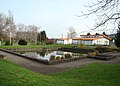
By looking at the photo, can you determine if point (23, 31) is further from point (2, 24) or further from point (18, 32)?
point (2, 24)

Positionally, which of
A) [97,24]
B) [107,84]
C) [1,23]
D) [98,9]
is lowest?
[107,84]

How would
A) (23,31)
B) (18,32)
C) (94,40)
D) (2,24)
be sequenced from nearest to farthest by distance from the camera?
(2,24)
(94,40)
(18,32)
(23,31)

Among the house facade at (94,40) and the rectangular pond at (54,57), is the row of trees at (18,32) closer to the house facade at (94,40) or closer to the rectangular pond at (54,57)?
the house facade at (94,40)

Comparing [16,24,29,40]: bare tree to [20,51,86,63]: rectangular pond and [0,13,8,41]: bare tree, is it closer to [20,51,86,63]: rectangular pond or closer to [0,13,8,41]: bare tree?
[0,13,8,41]: bare tree

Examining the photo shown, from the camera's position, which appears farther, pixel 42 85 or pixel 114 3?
pixel 42 85

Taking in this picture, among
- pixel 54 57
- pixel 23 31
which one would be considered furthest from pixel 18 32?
pixel 54 57

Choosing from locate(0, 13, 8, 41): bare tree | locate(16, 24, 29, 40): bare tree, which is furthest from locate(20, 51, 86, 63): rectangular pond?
locate(16, 24, 29, 40): bare tree

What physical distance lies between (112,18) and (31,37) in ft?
226

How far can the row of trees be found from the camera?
4300 centimetres

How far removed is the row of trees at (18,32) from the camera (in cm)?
4300

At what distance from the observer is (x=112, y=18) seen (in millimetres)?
4555

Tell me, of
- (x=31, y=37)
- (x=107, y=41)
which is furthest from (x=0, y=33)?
(x=107, y=41)

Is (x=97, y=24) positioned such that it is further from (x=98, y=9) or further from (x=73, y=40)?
(x=73, y=40)

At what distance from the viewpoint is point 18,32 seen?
70.4m
